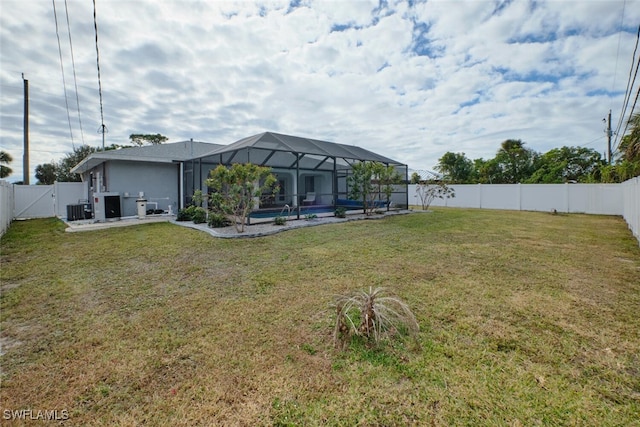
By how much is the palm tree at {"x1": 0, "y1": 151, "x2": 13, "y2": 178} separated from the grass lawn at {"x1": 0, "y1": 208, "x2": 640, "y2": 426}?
19.1m

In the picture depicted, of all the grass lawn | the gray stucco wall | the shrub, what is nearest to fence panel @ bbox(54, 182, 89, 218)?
the gray stucco wall

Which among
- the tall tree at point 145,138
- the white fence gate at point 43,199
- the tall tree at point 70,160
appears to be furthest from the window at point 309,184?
the tall tree at point 145,138

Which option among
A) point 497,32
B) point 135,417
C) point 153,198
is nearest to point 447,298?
point 135,417

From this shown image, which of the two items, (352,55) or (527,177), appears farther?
(527,177)

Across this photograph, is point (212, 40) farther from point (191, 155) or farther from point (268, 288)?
point (268, 288)

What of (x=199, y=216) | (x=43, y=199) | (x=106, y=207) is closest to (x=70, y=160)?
(x=43, y=199)

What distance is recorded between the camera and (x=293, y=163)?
1429 centimetres

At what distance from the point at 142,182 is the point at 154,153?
133 cm

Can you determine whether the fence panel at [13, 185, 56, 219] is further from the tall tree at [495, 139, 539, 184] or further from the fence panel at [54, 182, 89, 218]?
the tall tree at [495, 139, 539, 184]

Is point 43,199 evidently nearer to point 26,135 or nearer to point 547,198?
point 26,135

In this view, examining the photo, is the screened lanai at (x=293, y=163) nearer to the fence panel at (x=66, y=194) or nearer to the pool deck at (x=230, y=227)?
the pool deck at (x=230, y=227)

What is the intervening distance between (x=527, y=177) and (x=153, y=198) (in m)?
25.2

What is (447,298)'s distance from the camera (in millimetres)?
3533

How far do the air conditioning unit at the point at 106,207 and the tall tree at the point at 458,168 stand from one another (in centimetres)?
2266
